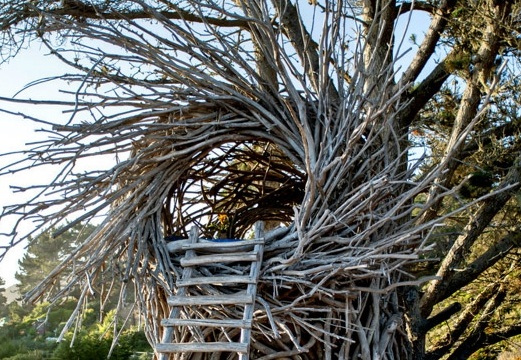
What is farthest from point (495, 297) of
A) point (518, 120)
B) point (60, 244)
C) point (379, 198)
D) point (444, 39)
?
point (60, 244)

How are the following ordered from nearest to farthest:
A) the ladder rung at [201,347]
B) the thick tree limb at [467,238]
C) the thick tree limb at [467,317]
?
the ladder rung at [201,347]
the thick tree limb at [467,238]
the thick tree limb at [467,317]

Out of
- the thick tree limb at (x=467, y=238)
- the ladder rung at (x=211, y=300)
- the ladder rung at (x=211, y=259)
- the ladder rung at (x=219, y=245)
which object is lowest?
the ladder rung at (x=211, y=300)

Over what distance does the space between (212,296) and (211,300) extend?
2 cm

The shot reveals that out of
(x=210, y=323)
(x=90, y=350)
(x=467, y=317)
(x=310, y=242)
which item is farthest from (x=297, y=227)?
(x=90, y=350)

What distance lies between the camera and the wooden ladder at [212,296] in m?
2.66

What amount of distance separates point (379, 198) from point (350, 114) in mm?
450

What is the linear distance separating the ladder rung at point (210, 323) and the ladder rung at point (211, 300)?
77 mm

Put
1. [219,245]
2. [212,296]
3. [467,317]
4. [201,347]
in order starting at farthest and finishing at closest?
[467,317]
[219,245]
[212,296]
[201,347]

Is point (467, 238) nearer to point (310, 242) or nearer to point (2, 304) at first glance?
point (310, 242)

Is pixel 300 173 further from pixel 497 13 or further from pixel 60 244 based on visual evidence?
pixel 60 244

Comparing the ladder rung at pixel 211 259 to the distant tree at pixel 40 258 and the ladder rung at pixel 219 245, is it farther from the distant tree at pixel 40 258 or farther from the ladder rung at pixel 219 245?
the distant tree at pixel 40 258

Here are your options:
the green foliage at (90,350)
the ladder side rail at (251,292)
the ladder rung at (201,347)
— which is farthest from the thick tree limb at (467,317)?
the green foliage at (90,350)

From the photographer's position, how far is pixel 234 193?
170 inches

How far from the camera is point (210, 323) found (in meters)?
2.68
